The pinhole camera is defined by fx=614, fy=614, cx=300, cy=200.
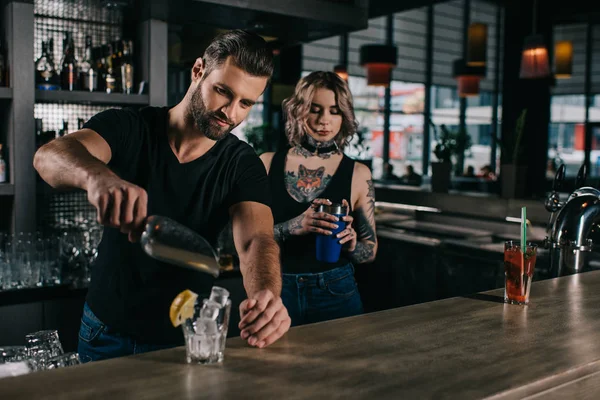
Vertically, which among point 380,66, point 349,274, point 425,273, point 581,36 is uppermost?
point 581,36

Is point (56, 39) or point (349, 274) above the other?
point (56, 39)

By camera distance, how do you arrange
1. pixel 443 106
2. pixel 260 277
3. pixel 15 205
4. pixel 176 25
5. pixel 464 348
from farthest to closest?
pixel 443 106, pixel 176 25, pixel 15 205, pixel 260 277, pixel 464 348

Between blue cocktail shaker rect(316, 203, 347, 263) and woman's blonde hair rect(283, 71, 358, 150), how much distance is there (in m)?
0.46

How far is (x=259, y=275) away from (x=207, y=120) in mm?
Result: 437

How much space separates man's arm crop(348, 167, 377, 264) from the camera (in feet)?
7.66

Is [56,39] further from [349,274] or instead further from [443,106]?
[443,106]

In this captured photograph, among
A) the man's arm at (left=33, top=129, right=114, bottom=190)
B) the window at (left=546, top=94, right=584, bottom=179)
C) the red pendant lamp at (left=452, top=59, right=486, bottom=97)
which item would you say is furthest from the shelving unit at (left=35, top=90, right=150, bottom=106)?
the window at (left=546, top=94, right=584, bottom=179)

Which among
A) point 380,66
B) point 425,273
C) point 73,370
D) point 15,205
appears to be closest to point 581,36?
point 380,66

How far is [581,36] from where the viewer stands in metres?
13.5

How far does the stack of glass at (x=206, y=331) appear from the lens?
1172 millimetres

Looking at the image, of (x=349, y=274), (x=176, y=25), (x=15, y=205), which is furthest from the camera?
(x=176, y=25)

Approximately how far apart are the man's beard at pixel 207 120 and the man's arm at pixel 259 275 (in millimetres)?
229

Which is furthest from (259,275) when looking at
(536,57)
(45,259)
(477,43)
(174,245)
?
(477,43)

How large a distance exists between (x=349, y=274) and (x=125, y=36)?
2045 millimetres
